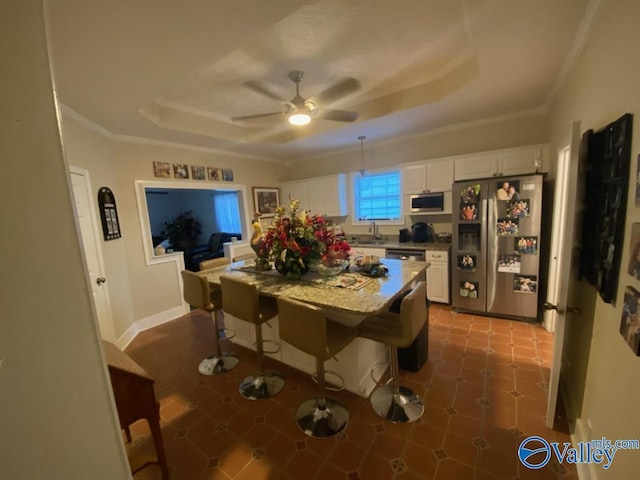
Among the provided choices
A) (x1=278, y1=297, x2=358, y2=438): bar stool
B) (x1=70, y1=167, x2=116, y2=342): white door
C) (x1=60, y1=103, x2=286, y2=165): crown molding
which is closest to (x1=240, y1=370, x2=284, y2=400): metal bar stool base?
(x1=278, y1=297, x2=358, y2=438): bar stool

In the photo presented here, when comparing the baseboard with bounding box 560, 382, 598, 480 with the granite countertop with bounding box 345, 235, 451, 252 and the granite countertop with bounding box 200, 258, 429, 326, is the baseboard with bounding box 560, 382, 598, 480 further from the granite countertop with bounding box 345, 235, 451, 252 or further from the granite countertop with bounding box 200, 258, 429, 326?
the granite countertop with bounding box 345, 235, 451, 252

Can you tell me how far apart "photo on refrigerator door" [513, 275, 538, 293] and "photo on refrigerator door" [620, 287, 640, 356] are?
2349mm

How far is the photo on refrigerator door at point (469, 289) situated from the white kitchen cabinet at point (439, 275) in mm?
234

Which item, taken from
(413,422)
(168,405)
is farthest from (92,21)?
(413,422)

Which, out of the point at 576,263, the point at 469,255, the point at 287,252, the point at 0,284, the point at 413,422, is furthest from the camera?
the point at 469,255

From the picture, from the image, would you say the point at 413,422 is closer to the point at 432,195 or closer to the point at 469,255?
the point at 469,255

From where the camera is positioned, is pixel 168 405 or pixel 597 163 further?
pixel 168 405

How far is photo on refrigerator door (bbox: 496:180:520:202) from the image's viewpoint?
3.12m

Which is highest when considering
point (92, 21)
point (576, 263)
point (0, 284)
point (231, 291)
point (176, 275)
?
point (92, 21)

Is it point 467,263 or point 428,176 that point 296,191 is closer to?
point 428,176

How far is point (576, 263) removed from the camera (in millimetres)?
1786

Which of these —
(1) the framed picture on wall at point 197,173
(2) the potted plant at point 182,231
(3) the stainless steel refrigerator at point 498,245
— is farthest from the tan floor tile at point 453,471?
(2) the potted plant at point 182,231

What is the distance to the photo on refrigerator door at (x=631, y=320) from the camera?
1.02 m

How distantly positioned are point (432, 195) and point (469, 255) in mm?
1053
